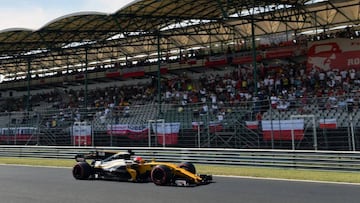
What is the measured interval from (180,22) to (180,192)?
2129cm

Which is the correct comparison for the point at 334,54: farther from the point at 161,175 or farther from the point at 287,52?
the point at 161,175

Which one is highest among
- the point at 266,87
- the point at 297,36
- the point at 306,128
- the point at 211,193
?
the point at 297,36

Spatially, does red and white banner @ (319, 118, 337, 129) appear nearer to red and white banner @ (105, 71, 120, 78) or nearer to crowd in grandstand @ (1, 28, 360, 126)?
crowd in grandstand @ (1, 28, 360, 126)

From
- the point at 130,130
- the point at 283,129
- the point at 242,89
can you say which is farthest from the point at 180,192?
the point at 242,89

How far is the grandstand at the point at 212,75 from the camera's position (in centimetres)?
1798

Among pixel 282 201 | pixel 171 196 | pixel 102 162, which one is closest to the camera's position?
pixel 282 201

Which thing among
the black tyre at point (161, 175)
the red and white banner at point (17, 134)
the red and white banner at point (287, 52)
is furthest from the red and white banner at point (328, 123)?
the red and white banner at point (17, 134)

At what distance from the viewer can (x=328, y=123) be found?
1716 centimetres

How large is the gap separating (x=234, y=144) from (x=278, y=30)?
1845 cm

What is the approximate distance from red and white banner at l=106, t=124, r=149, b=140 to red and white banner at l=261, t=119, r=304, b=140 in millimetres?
6491

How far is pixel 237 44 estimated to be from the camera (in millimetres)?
35656

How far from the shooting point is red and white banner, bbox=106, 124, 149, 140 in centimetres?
2157

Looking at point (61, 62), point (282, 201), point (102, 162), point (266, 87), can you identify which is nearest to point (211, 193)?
point (282, 201)

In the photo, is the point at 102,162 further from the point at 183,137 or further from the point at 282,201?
the point at 183,137
